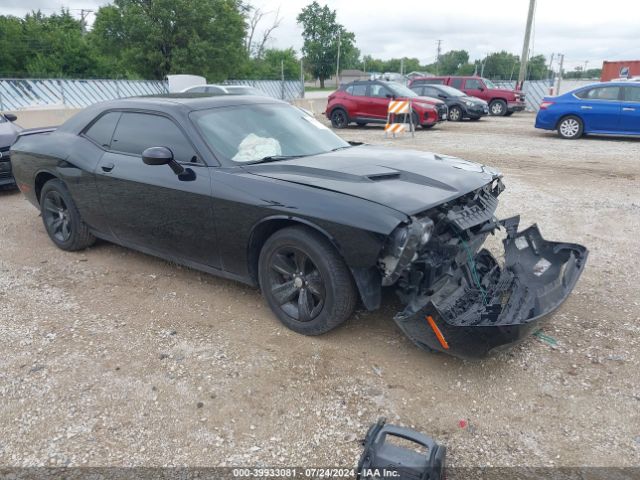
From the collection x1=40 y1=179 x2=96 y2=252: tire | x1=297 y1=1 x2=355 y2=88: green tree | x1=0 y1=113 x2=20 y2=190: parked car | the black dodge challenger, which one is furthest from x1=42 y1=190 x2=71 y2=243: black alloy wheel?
x1=297 y1=1 x2=355 y2=88: green tree

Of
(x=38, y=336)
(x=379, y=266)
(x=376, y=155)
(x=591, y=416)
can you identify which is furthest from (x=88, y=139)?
(x=591, y=416)

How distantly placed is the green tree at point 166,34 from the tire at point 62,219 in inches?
968

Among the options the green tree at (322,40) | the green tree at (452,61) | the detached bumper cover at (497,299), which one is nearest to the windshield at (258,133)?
the detached bumper cover at (497,299)

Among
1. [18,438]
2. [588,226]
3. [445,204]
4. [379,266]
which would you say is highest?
[445,204]

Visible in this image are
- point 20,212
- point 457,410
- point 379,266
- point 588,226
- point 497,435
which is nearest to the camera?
point 497,435

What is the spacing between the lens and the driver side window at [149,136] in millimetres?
3898

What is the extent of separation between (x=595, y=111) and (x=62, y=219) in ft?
42.1

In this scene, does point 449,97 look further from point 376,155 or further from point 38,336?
point 38,336

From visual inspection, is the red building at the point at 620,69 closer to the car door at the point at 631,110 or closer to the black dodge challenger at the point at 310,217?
the car door at the point at 631,110

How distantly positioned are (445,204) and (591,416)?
148 cm

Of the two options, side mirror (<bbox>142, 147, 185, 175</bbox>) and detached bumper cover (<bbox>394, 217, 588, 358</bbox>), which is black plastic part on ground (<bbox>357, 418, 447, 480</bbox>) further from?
side mirror (<bbox>142, 147, 185, 175</bbox>)

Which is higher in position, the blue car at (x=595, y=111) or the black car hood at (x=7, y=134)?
the blue car at (x=595, y=111)

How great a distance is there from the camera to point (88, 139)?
4711 mm

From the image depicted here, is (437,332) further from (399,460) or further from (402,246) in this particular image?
(399,460)
